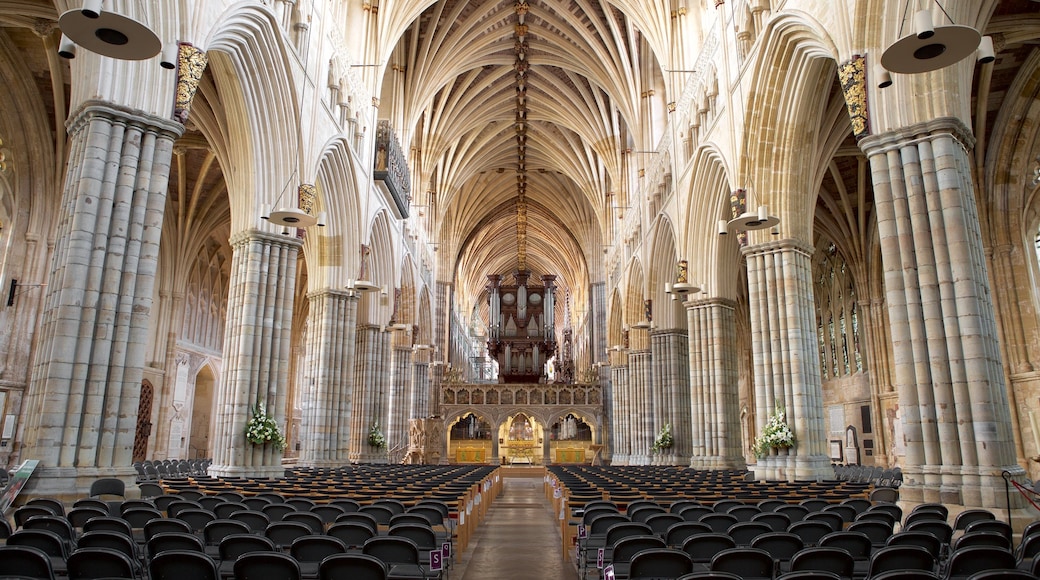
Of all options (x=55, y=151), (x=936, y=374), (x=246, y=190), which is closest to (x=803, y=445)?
(x=936, y=374)

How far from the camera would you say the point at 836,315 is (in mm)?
31328

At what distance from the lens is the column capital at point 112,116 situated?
1027 cm

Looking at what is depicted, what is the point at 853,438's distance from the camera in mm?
28859

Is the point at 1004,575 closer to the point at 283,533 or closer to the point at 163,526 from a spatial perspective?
the point at 283,533

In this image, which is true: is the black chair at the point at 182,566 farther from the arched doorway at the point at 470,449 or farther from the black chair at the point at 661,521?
the arched doorway at the point at 470,449

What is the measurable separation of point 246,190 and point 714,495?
42.2 ft

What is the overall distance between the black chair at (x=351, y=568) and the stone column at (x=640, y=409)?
28.8 meters

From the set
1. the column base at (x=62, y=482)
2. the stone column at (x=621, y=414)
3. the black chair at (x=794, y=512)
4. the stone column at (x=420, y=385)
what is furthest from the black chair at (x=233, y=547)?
the stone column at (x=420, y=385)

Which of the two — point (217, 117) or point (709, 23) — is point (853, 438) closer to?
point (709, 23)

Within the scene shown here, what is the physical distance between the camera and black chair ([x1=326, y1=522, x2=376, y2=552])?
5.52 meters

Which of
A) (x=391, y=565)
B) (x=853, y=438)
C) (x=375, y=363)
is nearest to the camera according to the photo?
(x=391, y=565)

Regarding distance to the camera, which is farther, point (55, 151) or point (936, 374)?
point (55, 151)

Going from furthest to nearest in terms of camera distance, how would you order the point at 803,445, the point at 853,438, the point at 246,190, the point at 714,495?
the point at 853,438, the point at 246,190, the point at 803,445, the point at 714,495

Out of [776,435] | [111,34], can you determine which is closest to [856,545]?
[111,34]
